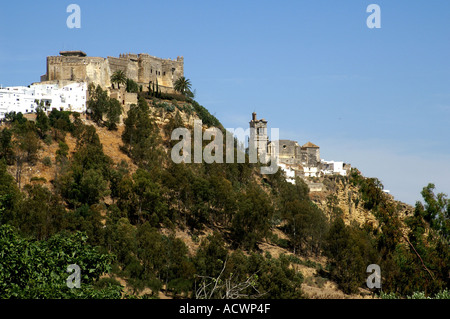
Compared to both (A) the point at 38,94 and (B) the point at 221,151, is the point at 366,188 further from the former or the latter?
(A) the point at 38,94

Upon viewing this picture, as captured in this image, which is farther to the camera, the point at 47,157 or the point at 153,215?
the point at 47,157

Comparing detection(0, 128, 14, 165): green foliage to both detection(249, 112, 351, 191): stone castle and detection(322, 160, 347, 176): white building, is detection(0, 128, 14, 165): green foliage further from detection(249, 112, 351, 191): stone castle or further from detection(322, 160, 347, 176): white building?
detection(322, 160, 347, 176): white building

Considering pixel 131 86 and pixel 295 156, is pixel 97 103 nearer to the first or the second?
pixel 131 86

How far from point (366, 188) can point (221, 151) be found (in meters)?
30.2

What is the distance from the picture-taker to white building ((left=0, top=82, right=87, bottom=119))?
53.6m

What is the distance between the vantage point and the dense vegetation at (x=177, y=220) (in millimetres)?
29875

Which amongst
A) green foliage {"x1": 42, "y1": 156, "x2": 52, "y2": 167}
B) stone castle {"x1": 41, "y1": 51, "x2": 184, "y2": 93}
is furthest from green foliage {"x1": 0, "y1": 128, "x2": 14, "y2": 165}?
stone castle {"x1": 41, "y1": 51, "x2": 184, "y2": 93}

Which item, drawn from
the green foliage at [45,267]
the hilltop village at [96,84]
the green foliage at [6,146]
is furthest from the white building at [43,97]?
the green foliage at [45,267]

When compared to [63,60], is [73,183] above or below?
below

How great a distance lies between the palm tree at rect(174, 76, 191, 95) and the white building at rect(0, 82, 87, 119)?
582 inches

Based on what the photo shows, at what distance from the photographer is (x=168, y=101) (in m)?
66.1

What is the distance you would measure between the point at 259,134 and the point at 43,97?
29083mm
